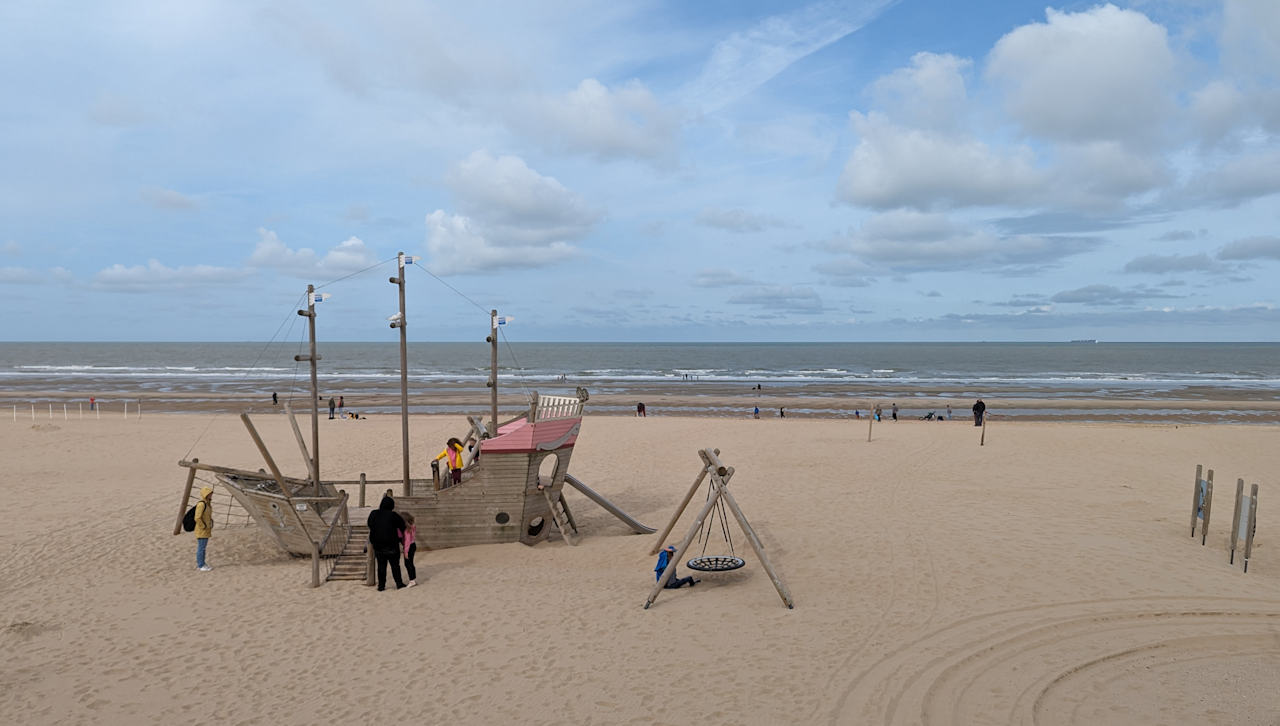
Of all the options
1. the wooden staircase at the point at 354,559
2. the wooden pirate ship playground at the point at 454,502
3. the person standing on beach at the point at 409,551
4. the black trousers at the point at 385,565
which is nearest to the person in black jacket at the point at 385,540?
the black trousers at the point at 385,565

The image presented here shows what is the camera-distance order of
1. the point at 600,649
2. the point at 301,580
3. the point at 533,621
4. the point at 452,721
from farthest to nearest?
the point at 301,580
the point at 533,621
the point at 600,649
the point at 452,721

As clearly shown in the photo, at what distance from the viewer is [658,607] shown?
1002 centimetres

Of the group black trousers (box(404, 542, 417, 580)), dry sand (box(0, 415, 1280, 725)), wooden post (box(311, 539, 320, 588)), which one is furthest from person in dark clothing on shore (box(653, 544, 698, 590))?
wooden post (box(311, 539, 320, 588))

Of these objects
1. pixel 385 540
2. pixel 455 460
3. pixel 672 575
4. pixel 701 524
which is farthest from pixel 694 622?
pixel 455 460

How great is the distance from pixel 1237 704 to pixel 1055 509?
27.7ft

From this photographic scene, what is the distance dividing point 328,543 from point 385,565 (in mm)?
2026

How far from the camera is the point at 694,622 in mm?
9461

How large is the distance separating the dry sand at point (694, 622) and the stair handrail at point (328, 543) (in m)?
0.25

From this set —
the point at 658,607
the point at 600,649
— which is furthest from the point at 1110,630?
the point at 600,649

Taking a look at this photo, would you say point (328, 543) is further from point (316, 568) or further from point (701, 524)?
point (701, 524)

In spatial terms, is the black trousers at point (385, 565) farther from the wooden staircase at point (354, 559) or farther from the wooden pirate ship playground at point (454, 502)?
the wooden pirate ship playground at point (454, 502)

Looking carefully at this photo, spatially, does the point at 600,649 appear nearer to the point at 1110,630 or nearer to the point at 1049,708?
the point at 1049,708

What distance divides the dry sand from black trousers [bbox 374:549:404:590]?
0.28 meters

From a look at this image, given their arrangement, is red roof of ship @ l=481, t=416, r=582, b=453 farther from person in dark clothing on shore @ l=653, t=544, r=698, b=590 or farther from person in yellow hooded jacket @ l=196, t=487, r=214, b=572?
person in yellow hooded jacket @ l=196, t=487, r=214, b=572
